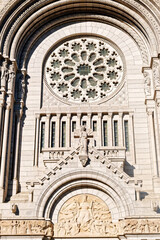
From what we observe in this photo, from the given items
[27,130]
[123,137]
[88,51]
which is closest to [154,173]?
[123,137]

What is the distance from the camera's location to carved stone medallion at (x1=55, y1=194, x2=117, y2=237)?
17031mm

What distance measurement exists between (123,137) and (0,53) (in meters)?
7.99

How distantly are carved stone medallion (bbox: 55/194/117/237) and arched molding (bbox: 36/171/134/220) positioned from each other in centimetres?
29

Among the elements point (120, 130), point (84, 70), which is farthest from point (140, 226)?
point (84, 70)

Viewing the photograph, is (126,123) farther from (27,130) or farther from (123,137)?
(27,130)

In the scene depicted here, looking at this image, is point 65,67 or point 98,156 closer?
point 98,156

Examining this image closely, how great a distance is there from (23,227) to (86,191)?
325 cm

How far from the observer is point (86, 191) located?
17766 mm

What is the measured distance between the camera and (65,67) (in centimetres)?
2347

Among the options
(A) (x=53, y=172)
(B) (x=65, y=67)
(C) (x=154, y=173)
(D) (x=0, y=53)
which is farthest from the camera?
(B) (x=65, y=67)

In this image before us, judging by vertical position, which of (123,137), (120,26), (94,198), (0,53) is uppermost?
(120,26)

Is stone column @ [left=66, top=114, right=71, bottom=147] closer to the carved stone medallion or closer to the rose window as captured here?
the rose window

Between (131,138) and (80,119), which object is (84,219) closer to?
(131,138)

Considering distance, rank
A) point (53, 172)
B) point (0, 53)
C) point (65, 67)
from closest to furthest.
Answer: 1. point (53, 172)
2. point (0, 53)
3. point (65, 67)
